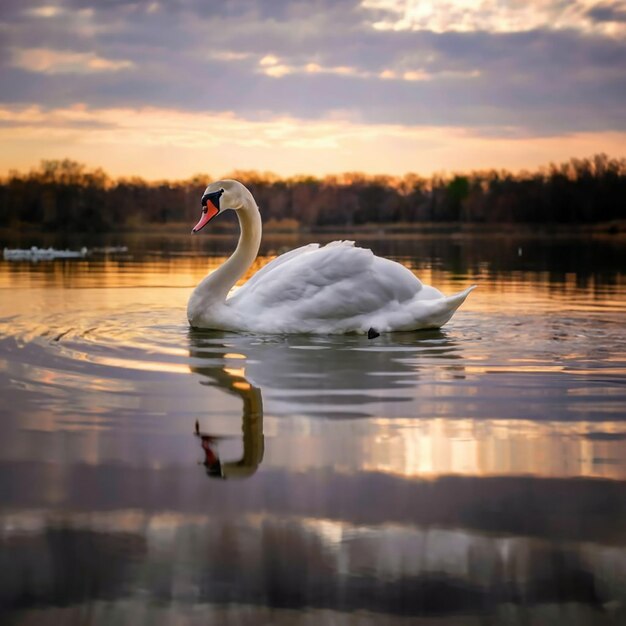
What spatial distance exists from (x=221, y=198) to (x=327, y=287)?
4.41 feet

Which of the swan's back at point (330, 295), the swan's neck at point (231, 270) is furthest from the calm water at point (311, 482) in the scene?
the swan's neck at point (231, 270)

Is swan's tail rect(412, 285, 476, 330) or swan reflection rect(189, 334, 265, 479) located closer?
swan reflection rect(189, 334, 265, 479)

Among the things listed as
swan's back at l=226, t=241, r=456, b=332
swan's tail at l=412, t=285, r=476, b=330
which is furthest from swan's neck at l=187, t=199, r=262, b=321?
swan's tail at l=412, t=285, r=476, b=330

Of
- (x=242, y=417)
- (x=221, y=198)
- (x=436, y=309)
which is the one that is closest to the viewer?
(x=242, y=417)

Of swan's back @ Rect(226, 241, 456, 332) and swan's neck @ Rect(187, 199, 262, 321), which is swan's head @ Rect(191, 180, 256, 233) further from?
swan's back @ Rect(226, 241, 456, 332)

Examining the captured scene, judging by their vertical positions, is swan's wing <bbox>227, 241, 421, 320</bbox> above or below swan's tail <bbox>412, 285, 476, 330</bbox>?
above

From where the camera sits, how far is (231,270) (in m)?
8.05

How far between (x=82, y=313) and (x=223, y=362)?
10.4ft

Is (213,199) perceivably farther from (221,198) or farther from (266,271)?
(266,271)

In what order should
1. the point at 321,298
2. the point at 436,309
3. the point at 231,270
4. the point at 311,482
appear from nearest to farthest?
the point at 311,482
the point at 321,298
the point at 436,309
the point at 231,270

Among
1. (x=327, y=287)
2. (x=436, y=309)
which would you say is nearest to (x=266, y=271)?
(x=327, y=287)

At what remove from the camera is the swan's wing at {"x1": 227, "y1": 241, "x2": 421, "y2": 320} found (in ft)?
24.4

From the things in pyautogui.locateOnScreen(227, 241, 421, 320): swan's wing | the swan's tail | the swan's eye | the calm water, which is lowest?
the calm water

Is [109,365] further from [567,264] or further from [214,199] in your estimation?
[567,264]
